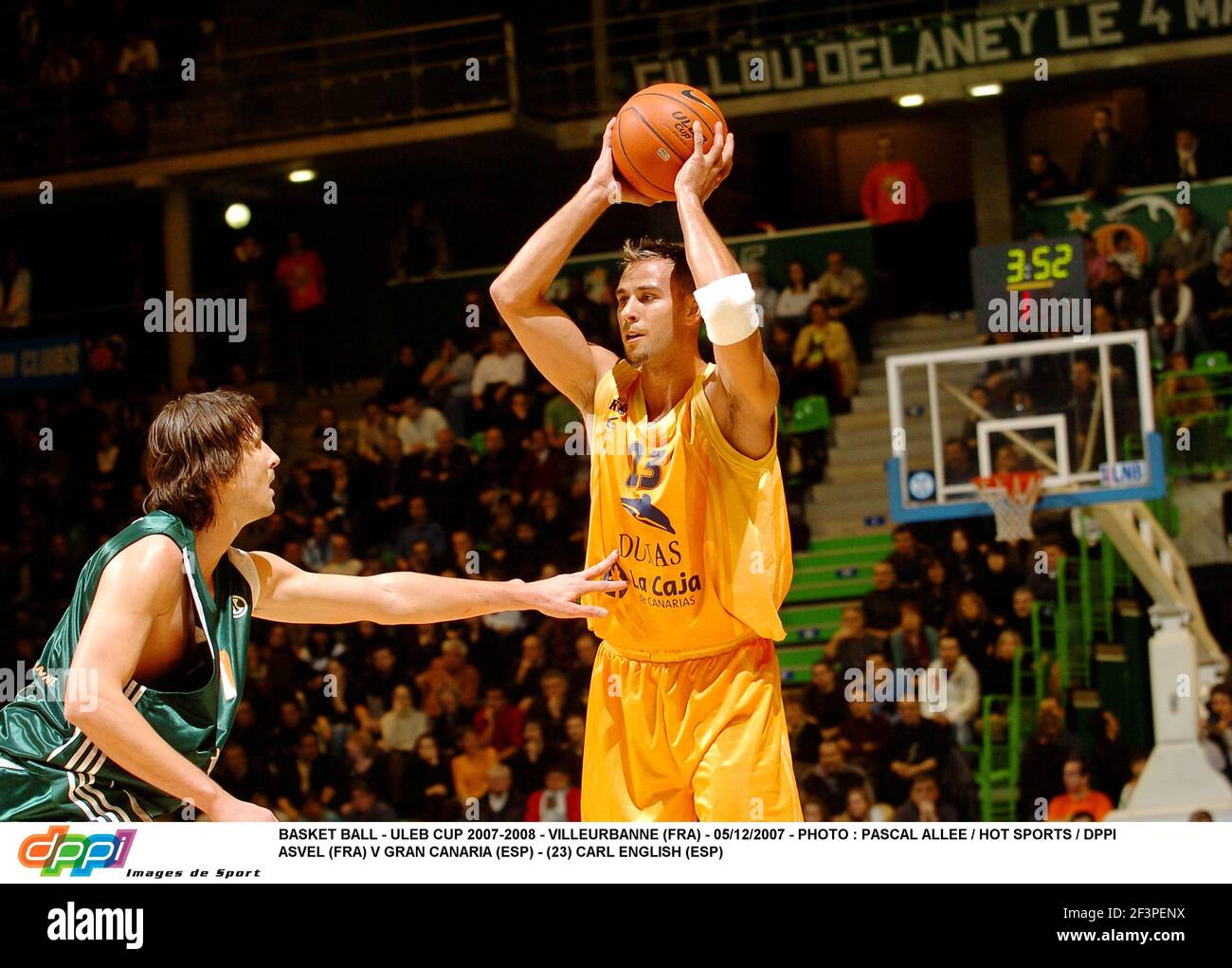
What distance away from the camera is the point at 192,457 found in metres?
3.73

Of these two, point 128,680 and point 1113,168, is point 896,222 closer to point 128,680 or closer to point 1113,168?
point 1113,168

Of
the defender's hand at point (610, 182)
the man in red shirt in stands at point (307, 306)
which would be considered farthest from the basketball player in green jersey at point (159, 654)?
the man in red shirt in stands at point (307, 306)

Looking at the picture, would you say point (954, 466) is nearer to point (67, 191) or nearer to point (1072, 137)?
point (1072, 137)

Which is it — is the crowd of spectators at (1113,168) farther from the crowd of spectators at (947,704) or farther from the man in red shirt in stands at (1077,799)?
the man in red shirt in stands at (1077,799)

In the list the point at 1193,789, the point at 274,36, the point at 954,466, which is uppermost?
the point at 274,36

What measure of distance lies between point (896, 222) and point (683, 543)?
9876 mm

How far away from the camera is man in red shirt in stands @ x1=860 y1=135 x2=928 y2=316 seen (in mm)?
13328

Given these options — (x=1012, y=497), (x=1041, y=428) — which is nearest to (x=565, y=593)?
(x=1012, y=497)

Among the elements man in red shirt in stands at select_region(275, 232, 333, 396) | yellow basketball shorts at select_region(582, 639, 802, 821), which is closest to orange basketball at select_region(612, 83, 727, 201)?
yellow basketball shorts at select_region(582, 639, 802, 821)

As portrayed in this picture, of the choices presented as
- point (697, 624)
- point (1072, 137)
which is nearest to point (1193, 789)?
point (697, 624)

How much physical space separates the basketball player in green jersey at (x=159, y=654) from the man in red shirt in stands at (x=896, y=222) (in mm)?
10158

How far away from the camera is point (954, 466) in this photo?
9.94 meters

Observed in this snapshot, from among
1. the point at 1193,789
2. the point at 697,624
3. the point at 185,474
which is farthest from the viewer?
the point at 1193,789
